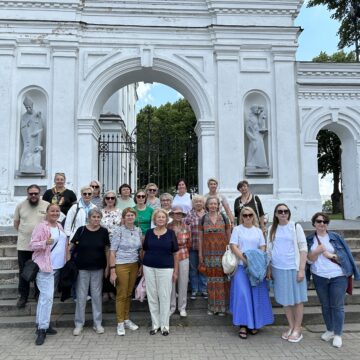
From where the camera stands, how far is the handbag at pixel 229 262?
4.98m

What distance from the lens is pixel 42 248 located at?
4.93 meters

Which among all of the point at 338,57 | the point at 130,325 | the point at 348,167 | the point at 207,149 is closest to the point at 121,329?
the point at 130,325

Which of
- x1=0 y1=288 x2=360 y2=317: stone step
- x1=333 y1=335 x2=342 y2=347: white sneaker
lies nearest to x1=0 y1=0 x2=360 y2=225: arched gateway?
x1=0 y1=288 x2=360 y2=317: stone step

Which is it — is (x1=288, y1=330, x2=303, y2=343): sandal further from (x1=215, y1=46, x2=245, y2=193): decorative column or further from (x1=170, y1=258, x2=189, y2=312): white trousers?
(x1=215, y1=46, x2=245, y2=193): decorative column

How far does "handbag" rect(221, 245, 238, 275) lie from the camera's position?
498 cm

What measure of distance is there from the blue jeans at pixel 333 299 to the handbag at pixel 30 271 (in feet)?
11.7

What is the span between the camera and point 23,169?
33.9ft

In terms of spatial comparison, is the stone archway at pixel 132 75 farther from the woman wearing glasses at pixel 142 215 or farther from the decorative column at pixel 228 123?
the woman wearing glasses at pixel 142 215

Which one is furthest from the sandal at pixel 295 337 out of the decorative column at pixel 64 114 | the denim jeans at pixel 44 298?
the decorative column at pixel 64 114

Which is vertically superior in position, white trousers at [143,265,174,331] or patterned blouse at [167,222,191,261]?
patterned blouse at [167,222,191,261]

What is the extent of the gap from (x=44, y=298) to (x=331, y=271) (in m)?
3.58

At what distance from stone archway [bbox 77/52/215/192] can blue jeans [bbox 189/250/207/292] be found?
5.00m

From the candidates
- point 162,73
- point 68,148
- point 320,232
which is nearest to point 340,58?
point 162,73

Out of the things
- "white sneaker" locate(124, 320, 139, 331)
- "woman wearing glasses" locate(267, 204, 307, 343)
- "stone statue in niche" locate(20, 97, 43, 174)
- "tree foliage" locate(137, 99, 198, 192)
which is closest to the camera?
"woman wearing glasses" locate(267, 204, 307, 343)
